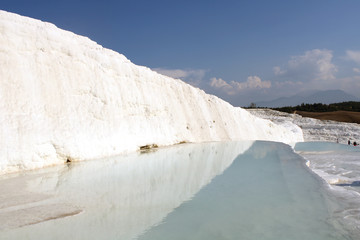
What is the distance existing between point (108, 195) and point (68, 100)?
6.15 metres

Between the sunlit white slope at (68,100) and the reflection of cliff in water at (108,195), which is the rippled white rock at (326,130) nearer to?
the sunlit white slope at (68,100)

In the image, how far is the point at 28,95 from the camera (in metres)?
9.01

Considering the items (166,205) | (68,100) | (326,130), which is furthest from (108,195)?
(326,130)

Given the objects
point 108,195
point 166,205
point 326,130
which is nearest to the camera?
point 166,205

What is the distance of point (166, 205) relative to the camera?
15.8 feet

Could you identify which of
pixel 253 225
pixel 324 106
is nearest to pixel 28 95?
pixel 253 225

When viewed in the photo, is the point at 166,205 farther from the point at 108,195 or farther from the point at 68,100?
the point at 68,100

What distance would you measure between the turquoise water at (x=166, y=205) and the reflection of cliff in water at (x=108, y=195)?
0.01 metres

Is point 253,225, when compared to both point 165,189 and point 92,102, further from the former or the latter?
point 92,102

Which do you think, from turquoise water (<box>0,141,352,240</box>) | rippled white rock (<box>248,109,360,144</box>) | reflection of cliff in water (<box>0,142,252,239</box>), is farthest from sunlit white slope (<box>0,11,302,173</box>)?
rippled white rock (<box>248,109,360,144</box>)

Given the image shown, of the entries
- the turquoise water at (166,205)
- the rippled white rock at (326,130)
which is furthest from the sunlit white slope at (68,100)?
the rippled white rock at (326,130)

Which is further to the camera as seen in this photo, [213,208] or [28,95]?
[28,95]

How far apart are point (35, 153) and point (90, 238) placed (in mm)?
5954

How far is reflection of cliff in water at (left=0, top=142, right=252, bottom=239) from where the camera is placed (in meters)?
3.76
